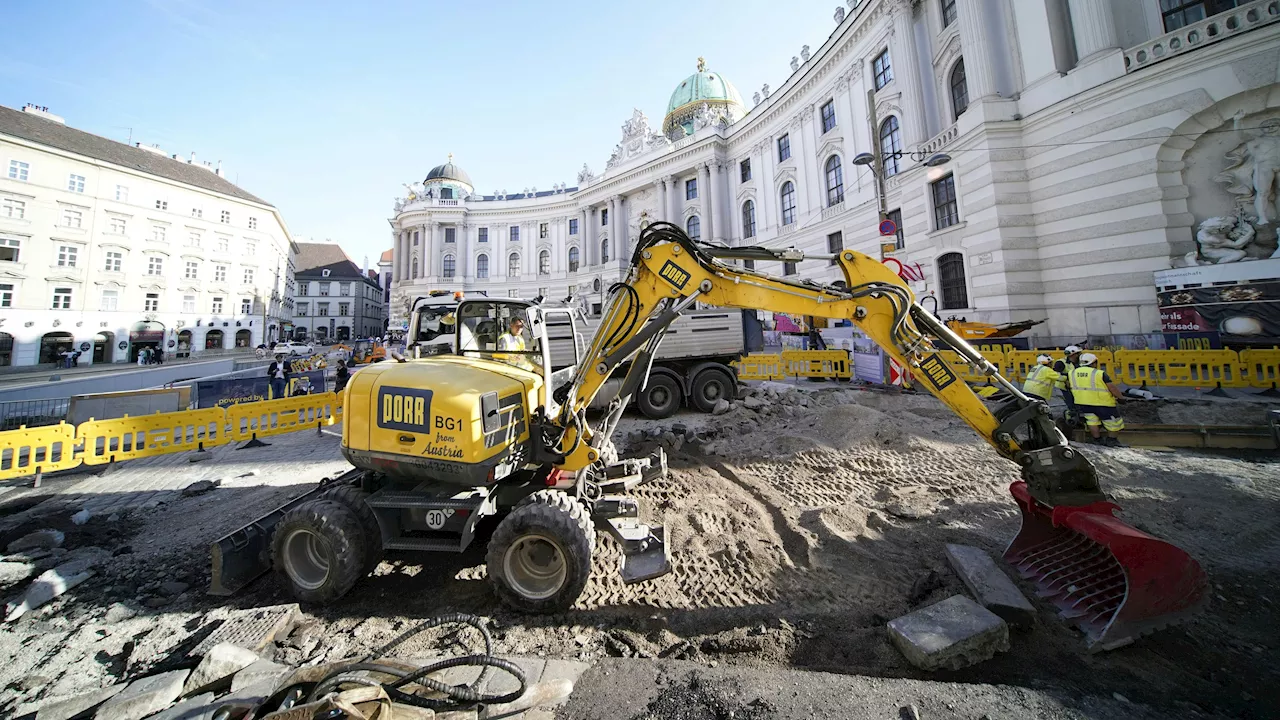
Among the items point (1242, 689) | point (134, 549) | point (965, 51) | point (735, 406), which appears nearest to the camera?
point (1242, 689)

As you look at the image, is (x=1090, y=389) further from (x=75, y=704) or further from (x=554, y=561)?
(x=75, y=704)

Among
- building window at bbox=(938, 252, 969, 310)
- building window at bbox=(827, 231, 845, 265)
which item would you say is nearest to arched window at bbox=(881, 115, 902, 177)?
building window at bbox=(827, 231, 845, 265)

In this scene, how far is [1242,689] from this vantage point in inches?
97.0

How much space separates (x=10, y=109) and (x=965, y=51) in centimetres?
5902

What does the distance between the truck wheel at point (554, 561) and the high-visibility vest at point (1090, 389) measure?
8606 mm

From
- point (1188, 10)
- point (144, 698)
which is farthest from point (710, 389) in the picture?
point (1188, 10)

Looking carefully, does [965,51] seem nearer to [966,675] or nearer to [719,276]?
[719,276]

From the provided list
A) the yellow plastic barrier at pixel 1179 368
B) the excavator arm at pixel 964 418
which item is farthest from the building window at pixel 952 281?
the excavator arm at pixel 964 418

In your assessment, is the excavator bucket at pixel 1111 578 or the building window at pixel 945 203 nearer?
the excavator bucket at pixel 1111 578

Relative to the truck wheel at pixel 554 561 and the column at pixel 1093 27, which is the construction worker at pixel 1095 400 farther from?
the column at pixel 1093 27

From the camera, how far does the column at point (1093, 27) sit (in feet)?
40.9

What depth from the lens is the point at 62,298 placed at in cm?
2836

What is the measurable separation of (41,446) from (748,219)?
3448 centimetres

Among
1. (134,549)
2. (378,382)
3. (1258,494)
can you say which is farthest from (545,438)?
(1258,494)
